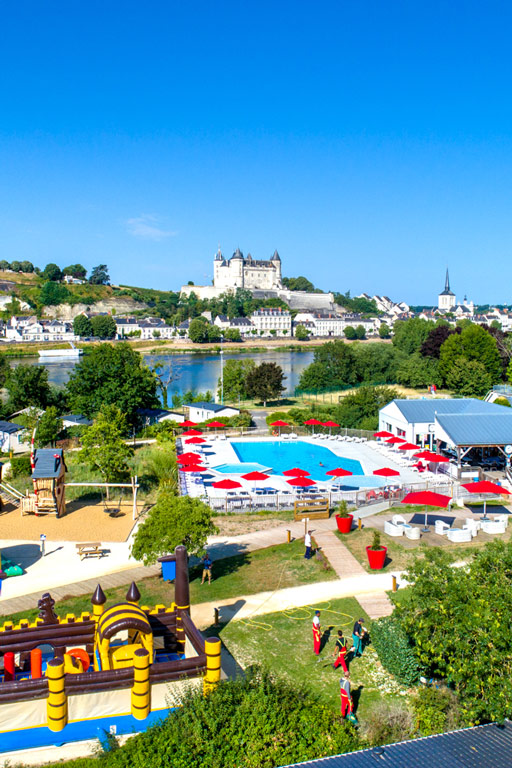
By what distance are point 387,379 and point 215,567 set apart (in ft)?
170

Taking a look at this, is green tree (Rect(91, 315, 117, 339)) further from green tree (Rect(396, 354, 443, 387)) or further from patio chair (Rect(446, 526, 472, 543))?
patio chair (Rect(446, 526, 472, 543))

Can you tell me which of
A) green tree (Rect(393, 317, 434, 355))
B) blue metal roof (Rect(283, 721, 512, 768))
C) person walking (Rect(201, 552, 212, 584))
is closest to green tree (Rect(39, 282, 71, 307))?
green tree (Rect(393, 317, 434, 355))

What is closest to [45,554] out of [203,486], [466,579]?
[203,486]

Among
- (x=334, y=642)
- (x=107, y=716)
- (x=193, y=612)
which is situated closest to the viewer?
(x=107, y=716)

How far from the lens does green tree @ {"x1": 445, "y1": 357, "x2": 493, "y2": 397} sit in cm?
5284

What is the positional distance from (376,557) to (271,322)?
155579 mm

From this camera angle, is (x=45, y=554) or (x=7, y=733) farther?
(x=45, y=554)

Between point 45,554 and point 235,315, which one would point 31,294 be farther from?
point 45,554

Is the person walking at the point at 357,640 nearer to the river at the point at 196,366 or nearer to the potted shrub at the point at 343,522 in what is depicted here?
the potted shrub at the point at 343,522

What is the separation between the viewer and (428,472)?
89.0ft

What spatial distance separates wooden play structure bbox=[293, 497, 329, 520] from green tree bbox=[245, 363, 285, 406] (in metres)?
A: 26.2

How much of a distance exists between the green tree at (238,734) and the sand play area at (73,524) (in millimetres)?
10929

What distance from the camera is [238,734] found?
8.44 meters

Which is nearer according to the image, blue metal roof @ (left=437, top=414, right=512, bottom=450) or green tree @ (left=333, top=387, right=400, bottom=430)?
blue metal roof @ (left=437, top=414, right=512, bottom=450)
